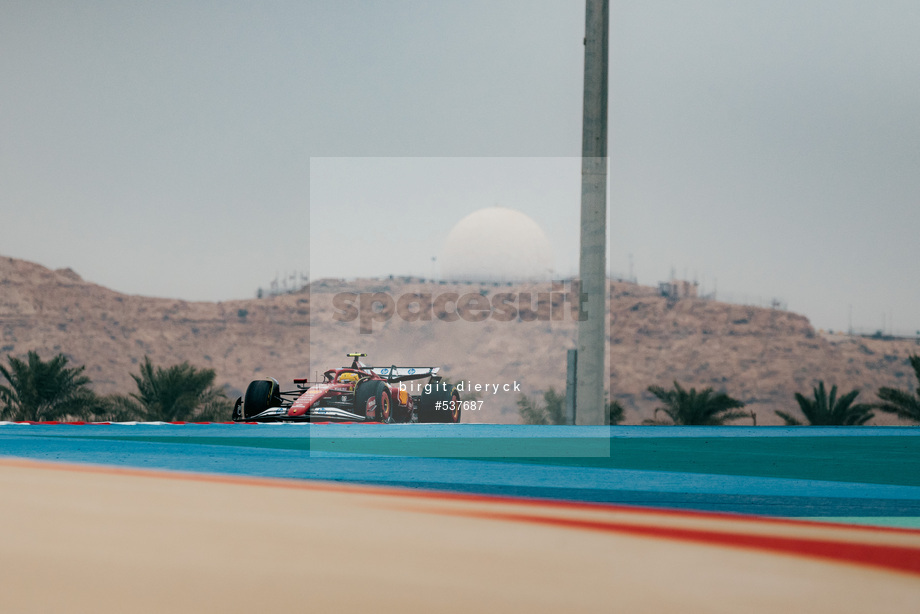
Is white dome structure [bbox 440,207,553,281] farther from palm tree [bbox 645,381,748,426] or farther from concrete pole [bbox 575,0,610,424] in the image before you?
concrete pole [bbox 575,0,610,424]

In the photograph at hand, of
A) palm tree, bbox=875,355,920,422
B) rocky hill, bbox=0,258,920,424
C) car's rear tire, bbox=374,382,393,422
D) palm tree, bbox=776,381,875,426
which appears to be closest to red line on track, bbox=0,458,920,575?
car's rear tire, bbox=374,382,393,422

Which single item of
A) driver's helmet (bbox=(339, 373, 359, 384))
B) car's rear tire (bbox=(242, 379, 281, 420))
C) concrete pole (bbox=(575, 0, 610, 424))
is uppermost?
concrete pole (bbox=(575, 0, 610, 424))

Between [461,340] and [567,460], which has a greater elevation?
[461,340]

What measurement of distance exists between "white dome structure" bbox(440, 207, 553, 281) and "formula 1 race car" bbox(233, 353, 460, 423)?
16079 mm

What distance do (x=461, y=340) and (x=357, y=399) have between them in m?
42.8

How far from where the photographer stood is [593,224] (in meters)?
11.6

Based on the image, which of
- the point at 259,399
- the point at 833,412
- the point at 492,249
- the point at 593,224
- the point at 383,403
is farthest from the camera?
the point at 492,249

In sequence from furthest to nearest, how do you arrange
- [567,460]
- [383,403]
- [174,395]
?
1. [174,395]
2. [383,403]
3. [567,460]

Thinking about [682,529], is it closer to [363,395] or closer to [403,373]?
[363,395]

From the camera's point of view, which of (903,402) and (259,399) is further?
(903,402)

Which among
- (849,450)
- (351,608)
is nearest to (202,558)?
(351,608)

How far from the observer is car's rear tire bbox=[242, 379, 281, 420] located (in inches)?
531

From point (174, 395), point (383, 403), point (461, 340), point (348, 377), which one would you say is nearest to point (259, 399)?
point (348, 377)

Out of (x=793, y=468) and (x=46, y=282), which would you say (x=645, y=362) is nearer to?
(x=46, y=282)
